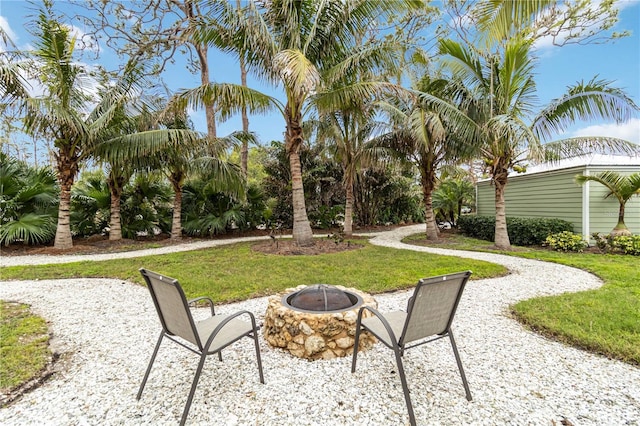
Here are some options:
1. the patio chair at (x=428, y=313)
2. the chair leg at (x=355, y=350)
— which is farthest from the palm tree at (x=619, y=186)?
the chair leg at (x=355, y=350)

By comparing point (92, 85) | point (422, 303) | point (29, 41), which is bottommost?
point (422, 303)

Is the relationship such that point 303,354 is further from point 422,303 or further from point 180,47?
point 180,47

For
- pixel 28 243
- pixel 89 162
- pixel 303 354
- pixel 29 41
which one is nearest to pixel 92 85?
pixel 29 41

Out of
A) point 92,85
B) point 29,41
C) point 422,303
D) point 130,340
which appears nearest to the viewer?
point 422,303

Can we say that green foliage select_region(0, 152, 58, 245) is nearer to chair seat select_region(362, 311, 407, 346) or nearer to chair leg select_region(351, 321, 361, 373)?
chair leg select_region(351, 321, 361, 373)

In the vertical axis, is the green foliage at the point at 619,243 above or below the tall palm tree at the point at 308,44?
below

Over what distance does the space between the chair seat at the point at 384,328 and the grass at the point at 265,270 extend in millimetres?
2136

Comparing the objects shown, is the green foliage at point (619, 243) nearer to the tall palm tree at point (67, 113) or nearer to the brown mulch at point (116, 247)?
the brown mulch at point (116, 247)

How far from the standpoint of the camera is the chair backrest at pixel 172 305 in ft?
6.70

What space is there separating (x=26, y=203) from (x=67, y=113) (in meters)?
3.75

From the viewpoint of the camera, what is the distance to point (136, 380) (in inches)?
97.8

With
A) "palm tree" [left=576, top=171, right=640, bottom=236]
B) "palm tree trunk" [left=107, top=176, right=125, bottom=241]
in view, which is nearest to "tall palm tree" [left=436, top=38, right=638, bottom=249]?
"palm tree" [left=576, top=171, right=640, bottom=236]

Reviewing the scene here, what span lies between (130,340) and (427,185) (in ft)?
32.7

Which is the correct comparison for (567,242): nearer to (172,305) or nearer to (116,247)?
(172,305)
